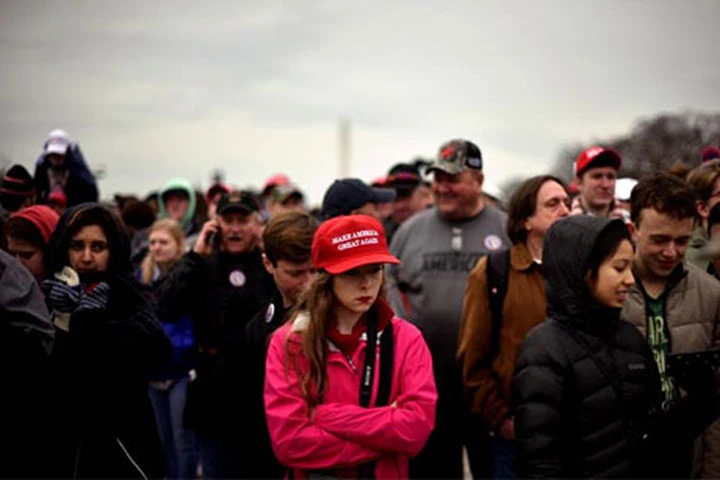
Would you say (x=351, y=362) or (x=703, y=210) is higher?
(x=703, y=210)

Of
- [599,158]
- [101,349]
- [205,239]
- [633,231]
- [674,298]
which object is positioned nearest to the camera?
[101,349]

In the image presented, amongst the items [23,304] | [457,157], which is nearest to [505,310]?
[457,157]

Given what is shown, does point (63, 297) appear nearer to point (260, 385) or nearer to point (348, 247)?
point (260, 385)

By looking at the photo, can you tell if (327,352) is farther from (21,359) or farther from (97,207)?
(97,207)

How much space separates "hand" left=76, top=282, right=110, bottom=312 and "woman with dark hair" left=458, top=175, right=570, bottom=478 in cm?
197

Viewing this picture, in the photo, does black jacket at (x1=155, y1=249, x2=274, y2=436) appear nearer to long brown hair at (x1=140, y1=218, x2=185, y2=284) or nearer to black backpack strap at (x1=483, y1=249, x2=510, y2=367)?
long brown hair at (x1=140, y1=218, x2=185, y2=284)

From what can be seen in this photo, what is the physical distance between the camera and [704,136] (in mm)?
45625

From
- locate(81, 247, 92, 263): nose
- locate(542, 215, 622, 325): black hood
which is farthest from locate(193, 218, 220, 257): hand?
locate(542, 215, 622, 325): black hood

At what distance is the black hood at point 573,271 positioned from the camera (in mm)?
3135

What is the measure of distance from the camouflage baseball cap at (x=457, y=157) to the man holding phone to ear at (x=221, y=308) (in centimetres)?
137

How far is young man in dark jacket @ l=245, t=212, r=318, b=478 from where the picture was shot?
4016mm

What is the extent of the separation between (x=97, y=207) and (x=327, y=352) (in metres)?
1.55

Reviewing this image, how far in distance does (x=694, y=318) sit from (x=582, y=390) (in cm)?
95

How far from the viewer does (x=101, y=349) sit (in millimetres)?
3533
